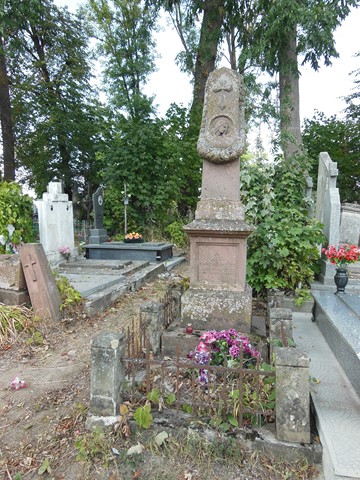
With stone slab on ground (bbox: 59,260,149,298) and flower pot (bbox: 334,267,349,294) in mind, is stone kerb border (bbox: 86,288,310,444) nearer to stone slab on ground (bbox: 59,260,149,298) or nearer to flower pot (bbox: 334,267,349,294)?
flower pot (bbox: 334,267,349,294)

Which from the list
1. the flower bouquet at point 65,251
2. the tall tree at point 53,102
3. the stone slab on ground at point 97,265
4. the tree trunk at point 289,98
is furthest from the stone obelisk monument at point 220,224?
the tall tree at point 53,102

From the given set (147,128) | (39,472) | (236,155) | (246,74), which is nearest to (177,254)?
(147,128)

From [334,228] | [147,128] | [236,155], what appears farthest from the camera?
[147,128]

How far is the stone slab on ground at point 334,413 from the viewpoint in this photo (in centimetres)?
189

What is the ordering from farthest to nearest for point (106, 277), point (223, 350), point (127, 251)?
point (127, 251) < point (106, 277) < point (223, 350)

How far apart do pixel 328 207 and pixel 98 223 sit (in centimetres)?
774

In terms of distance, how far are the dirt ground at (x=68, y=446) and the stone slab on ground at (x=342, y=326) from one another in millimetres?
1129

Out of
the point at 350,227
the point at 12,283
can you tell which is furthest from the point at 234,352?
the point at 350,227

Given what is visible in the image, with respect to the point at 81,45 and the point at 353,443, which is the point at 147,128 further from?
the point at 353,443

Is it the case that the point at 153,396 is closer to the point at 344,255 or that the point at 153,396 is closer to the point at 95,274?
the point at 344,255

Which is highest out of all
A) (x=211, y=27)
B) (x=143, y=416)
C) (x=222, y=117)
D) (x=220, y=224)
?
(x=211, y=27)

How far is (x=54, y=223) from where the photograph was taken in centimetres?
870

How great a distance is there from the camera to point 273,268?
16.8 feet

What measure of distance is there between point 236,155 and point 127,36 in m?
18.3
